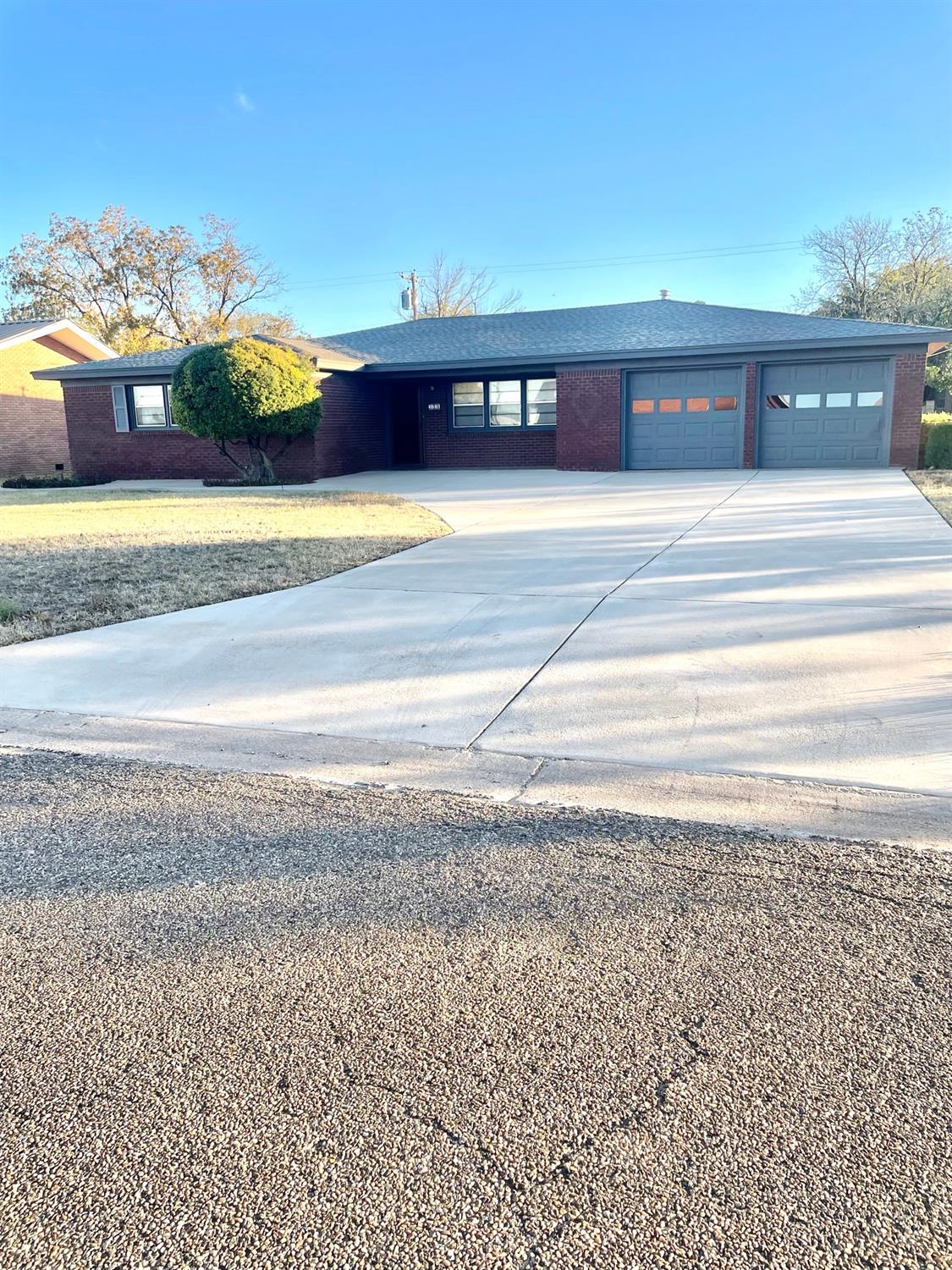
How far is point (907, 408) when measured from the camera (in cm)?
2067

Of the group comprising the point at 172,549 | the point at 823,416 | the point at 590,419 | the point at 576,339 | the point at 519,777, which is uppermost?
the point at 576,339

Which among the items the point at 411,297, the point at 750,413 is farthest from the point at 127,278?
the point at 750,413

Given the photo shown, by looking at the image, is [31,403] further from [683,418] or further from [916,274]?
[916,274]

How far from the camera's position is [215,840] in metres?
3.95

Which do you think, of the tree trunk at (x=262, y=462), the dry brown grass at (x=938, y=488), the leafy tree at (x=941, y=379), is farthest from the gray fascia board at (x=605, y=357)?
the leafy tree at (x=941, y=379)

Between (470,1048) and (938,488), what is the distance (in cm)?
1670

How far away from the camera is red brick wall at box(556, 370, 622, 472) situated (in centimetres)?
2255

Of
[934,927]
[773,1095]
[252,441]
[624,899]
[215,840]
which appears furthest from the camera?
[252,441]

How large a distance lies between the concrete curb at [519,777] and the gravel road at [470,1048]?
0.84 feet

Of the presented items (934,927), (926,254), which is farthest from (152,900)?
(926,254)

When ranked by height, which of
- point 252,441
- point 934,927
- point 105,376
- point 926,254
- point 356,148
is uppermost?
point 356,148

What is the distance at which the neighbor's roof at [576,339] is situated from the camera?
68.1 ft

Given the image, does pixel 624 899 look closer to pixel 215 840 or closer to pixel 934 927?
pixel 934 927

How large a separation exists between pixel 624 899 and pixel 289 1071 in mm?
1389
